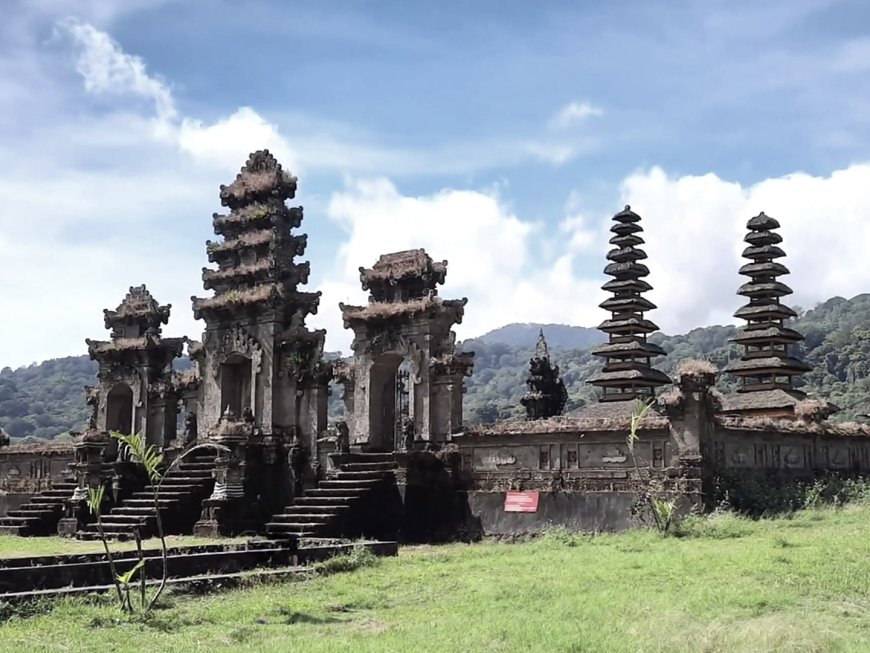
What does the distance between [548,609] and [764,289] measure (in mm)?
31558

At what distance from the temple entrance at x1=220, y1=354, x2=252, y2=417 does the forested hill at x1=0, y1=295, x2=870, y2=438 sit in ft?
85.3

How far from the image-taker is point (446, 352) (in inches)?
1145

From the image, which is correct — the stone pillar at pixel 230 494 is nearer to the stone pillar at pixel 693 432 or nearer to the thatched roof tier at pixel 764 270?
the stone pillar at pixel 693 432

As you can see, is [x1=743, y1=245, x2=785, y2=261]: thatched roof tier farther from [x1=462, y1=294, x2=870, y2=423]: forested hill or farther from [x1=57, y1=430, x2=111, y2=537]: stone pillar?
[x1=57, y1=430, x2=111, y2=537]: stone pillar

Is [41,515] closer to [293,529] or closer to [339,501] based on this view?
[293,529]

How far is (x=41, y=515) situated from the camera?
32.6 metres

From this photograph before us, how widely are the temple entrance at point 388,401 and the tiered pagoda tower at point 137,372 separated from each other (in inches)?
340

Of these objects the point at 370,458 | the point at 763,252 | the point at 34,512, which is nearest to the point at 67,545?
the point at 34,512

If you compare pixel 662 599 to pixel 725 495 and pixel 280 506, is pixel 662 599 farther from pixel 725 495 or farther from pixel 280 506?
pixel 280 506

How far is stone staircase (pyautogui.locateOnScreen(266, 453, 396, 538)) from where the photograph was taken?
25906 millimetres

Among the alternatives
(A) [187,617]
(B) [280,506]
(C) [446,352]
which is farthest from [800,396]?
(A) [187,617]

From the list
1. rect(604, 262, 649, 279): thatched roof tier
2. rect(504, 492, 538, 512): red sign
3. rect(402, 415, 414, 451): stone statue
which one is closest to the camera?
rect(504, 492, 538, 512): red sign

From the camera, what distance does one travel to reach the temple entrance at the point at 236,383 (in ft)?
111

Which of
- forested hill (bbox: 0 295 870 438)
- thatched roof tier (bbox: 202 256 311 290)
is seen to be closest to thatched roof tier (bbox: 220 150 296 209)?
thatched roof tier (bbox: 202 256 311 290)
